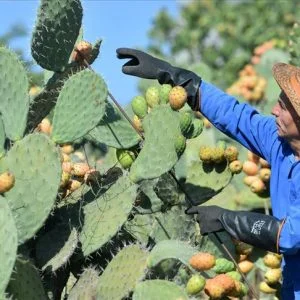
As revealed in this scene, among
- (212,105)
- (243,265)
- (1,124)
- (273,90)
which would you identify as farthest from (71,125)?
(273,90)

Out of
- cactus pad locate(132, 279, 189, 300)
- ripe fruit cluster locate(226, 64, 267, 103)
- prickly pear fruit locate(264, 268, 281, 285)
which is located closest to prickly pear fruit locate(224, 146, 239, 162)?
prickly pear fruit locate(264, 268, 281, 285)

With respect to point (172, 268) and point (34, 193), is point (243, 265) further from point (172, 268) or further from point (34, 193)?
point (34, 193)

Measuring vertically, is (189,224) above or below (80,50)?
below

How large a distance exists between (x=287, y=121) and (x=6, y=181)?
1.08 m

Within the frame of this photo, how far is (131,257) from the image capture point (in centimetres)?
391

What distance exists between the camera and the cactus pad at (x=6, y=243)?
134 inches

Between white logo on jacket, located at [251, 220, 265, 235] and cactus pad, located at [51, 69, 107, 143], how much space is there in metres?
0.66

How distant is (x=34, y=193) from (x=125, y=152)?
65 cm

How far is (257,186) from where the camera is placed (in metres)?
5.13

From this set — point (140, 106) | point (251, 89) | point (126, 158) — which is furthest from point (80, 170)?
point (251, 89)

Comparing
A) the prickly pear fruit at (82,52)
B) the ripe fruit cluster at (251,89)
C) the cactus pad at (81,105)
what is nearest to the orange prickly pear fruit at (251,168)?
the prickly pear fruit at (82,52)

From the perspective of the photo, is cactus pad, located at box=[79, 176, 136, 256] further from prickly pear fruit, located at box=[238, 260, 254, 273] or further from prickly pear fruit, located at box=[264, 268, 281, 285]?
prickly pear fruit, located at box=[264, 268, 281, 285]

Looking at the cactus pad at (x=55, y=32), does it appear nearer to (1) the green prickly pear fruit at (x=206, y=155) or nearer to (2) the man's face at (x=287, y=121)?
(1) the green prickly pear fruit at (x=206, y=155)

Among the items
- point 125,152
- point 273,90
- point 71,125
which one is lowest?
point 273,90
